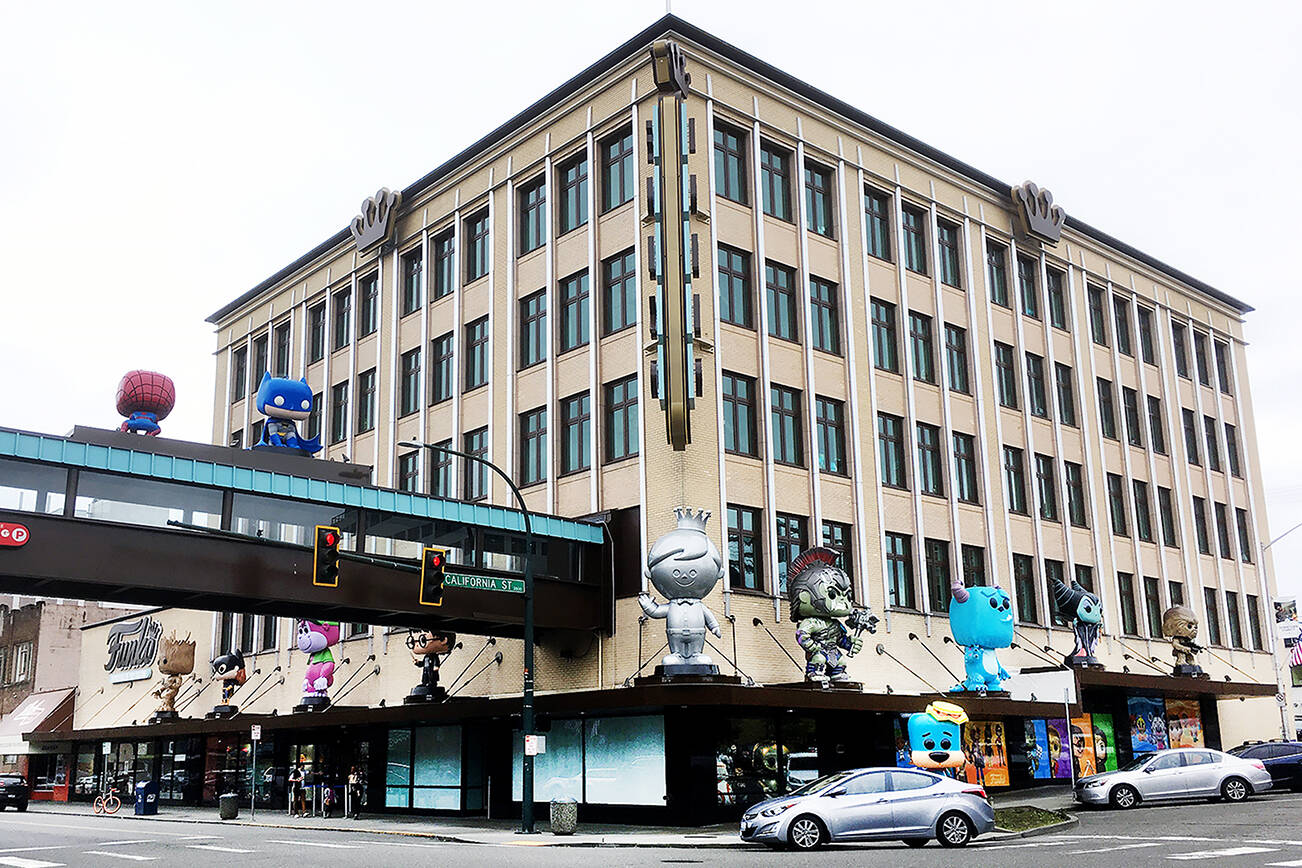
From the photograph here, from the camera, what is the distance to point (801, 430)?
35.7 m

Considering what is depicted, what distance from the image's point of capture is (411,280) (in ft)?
146

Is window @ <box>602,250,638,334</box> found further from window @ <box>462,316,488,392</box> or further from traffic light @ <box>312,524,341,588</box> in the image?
traffic light @ <box>312,524,341,588</box>

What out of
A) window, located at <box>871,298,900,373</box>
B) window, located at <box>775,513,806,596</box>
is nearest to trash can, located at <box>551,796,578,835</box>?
window, located at <box>775,513,806,596</box>

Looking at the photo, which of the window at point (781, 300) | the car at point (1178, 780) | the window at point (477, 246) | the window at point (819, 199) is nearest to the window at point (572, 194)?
the window at point (477, 246)

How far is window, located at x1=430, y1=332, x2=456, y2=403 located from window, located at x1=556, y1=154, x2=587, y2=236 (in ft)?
21.0

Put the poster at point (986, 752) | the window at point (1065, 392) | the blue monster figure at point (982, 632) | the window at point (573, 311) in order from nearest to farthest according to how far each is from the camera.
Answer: the blue monster figure at point (982, 632) → the window at point (573, 311) → the poster at point (986, 752) → the window at point (1065, 392)

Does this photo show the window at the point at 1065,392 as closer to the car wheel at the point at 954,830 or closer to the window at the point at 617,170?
the window at the point at 617,170

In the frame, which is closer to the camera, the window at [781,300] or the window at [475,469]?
the window at [781,300]

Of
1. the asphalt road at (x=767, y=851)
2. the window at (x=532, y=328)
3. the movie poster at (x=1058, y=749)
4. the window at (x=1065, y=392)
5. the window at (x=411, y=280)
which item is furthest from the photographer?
the window at (x=1065, y=392)

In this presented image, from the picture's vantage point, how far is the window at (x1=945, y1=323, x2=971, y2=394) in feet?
136

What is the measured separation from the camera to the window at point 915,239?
136ft

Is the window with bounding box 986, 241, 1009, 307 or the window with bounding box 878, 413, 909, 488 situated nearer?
the window with bounding box 878, 413, 909, 488

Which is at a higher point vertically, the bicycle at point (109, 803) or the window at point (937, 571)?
the window at point (937, 571)

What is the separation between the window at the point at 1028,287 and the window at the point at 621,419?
17.8 meters
